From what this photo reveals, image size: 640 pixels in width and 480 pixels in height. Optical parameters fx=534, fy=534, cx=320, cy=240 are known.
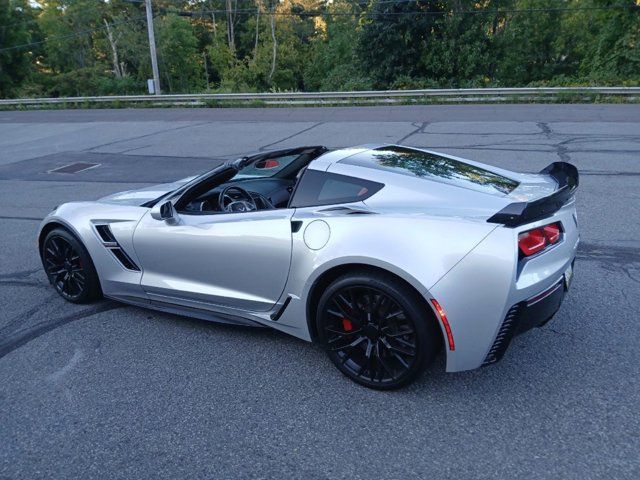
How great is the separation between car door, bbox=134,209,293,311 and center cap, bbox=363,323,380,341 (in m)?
0.62

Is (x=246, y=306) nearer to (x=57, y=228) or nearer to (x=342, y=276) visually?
(x=342, y=276)

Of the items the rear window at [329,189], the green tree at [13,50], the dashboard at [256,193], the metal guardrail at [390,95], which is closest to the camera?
the rear window at [329,189]

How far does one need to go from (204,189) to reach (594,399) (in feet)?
9.71

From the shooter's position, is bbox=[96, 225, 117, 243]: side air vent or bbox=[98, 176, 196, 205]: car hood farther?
bbox=[98, 176, 196, 205]: car hood

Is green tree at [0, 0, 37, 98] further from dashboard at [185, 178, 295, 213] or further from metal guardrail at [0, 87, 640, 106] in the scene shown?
dashboard at [185, 178, 295, 213]

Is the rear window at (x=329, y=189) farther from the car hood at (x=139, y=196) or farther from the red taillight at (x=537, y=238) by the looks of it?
the car hood at (x=139, y=196)

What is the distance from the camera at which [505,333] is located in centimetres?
278

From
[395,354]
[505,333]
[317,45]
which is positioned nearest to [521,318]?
[505,333]

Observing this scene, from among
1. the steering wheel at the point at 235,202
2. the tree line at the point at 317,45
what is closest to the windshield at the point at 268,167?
the steering wheel at the point at 235,202

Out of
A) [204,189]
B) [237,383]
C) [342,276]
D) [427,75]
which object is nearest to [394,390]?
[342,276]

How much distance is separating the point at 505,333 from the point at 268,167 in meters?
2.39

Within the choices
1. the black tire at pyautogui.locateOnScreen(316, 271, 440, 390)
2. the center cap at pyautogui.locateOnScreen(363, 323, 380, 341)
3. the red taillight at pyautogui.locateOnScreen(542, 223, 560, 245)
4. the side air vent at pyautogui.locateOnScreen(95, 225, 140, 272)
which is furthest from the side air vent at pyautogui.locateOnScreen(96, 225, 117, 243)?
the red taillight at pyautogui.locateOnScreen(542, 223, 560, 245)

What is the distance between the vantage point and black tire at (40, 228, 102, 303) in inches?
170

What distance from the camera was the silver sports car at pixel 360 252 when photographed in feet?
9.11
